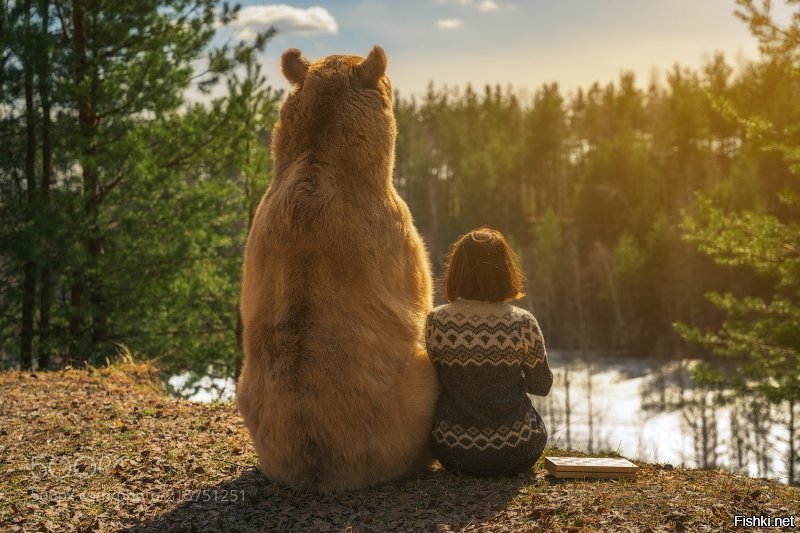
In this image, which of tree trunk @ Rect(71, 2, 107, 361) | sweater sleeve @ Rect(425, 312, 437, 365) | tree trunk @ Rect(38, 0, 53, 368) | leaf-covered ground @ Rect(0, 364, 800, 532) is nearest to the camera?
leaf-covered ground @ Rect(0, 364, 800, 532)

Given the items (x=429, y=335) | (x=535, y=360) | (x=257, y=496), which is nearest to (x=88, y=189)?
(x=257, y=496)

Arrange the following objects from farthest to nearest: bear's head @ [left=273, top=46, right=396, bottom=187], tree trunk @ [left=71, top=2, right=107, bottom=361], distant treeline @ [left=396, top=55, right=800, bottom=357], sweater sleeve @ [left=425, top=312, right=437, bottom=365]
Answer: distant treeline @ [left=396, top=55, right=800, bottom=357]
tree trunk @ [left=71, top=2, right=107, bottom=361]
sweater sleeve @ [left=425, top=312, right=437, bottom=365]
bear's head @ [left=273, top=46, right=396, bottom=187]

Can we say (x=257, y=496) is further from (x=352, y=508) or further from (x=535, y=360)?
(x=535, y=360)

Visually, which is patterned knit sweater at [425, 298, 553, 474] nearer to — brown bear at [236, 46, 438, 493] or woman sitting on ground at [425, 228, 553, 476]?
woman sitting on ground at [425, 228, 553, 476]

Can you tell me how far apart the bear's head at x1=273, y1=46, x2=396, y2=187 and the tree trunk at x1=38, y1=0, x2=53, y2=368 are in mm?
7639

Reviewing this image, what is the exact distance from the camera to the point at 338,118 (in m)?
4.44

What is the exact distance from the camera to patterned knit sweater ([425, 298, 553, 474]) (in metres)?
4.45

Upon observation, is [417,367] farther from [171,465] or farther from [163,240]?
[163,240]

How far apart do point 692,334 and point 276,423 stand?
11.1 m

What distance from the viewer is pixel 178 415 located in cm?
639

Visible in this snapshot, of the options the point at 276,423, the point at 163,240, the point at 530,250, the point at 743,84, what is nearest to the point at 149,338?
the point at 163,240

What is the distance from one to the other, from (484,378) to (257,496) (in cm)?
153

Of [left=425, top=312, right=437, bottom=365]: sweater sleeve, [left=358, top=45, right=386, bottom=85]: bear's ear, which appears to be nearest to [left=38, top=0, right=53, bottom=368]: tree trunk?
[left=358, top=45, right=386, bottom=85]: bear's ear

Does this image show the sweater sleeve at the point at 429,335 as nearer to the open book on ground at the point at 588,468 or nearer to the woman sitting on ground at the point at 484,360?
the woman sitting on ground at the point at 484,360
